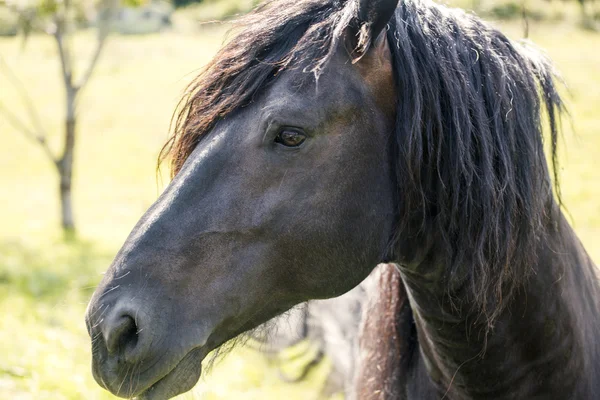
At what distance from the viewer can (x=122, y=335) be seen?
5.98 ft

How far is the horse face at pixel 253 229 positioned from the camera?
1837 mm

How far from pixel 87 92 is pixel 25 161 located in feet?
17.5

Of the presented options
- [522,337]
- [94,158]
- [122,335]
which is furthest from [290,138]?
[94,158]

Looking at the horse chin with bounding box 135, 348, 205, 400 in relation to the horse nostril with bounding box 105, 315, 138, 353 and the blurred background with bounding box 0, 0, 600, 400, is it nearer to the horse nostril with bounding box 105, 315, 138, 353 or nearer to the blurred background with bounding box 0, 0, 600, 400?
the horse nostril with bounding box 105, 315, 138, 353

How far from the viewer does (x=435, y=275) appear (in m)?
2.18

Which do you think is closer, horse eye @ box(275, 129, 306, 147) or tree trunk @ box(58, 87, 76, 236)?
horse eye @ box(275, 129, 306, 147)

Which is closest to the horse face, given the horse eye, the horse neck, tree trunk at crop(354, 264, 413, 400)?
the horse eye

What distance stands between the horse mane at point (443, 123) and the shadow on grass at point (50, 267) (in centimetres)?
491

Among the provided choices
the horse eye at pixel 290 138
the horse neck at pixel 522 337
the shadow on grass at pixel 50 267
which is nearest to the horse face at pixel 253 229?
the horse eye at pixel 290 138

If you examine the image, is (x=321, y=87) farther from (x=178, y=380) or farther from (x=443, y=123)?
(x=178, y=380)

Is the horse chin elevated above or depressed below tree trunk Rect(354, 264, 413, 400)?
below

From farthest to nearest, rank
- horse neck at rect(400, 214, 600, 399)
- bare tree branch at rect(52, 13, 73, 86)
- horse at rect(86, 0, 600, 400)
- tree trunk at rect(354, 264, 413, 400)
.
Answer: bare tree branch at rect(52, 13, 73, 86) < tree trunk at rect(354, 264, 413, 400) < horse neck at rect(400, 214, 600, 399) < horse at rect(86, 0, 600, 400)

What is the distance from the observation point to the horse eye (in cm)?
196

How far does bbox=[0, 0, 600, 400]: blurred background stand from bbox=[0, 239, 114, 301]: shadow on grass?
23 mm
